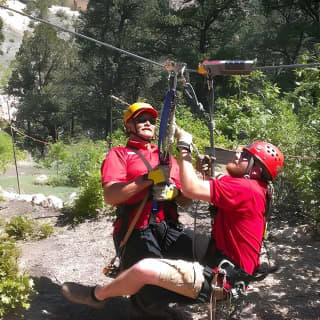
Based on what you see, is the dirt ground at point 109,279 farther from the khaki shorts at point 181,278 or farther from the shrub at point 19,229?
the khaki shorts at point 181,278

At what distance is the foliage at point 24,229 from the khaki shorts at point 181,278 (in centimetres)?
338

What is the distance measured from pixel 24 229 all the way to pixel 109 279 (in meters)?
1.82

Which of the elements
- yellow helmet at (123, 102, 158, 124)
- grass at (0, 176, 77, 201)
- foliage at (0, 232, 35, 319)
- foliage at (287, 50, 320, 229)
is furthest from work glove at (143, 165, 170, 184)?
grass at (0, 176, 77, 201)

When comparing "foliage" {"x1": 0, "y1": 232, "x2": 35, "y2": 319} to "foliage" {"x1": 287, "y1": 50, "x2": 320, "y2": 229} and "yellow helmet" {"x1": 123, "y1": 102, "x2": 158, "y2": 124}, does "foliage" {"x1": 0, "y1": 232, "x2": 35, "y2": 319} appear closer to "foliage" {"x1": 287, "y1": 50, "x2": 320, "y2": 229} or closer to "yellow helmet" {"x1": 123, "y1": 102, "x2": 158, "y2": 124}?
"yellow helmet" {"x1": 123, "y1": 102, "x2": 158, "y2": 124}

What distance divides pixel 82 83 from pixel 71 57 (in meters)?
3.87

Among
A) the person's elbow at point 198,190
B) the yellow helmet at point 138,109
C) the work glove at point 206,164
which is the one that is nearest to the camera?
the person's elbow at point 198,190

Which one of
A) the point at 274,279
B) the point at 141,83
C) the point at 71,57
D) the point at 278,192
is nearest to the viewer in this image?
the point at 274,279

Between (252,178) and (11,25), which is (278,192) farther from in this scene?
(11,25)

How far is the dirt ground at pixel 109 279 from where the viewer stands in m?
3.52

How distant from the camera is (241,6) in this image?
86.2 ft

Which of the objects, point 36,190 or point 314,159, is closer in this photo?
point 314,159

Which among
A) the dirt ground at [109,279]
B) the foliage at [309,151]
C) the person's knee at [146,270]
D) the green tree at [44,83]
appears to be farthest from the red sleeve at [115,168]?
the green tree at [44,83]

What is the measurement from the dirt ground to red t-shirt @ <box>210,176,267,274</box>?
0.87m

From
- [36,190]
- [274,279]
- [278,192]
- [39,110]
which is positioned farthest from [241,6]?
[274,279]
